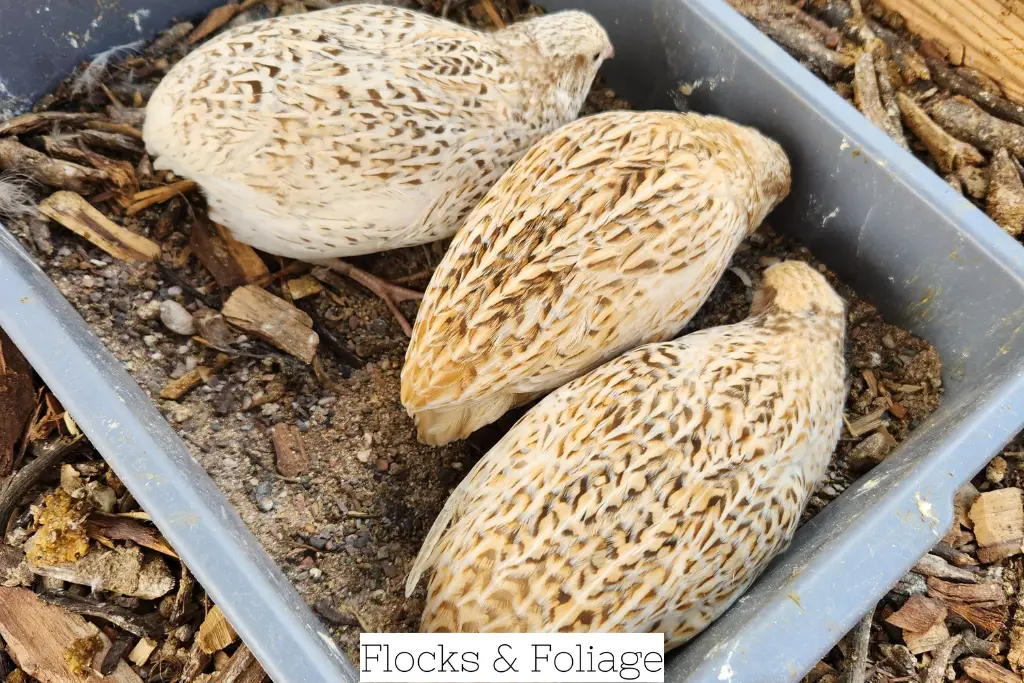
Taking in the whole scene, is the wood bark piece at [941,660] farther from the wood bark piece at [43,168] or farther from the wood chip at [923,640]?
the wood bark piece at [43,168]

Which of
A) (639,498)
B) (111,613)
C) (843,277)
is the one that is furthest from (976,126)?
(111,613)

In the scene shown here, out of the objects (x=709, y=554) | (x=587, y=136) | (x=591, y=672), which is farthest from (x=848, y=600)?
(x=587, y=136)

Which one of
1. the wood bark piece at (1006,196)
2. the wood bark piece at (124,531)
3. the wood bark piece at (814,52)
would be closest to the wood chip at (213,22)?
the wood bark piece at (124,531)

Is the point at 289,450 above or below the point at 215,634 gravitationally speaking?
above

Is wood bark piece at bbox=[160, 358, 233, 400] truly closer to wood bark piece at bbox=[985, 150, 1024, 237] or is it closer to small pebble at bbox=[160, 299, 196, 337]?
small pebble at bbox=[160, 299, 196, 337]

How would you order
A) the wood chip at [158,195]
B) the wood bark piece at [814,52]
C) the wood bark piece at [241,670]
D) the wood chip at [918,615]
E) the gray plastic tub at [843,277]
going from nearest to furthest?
the gray plastic tub at [843,277] → the wood bark piece at [241,670] → the wood chip at [918,615] → the wood chip at [158,195] → the wood bark piece at [814,52]

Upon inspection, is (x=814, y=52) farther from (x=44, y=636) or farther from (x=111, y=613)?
(x=44, y=636)
